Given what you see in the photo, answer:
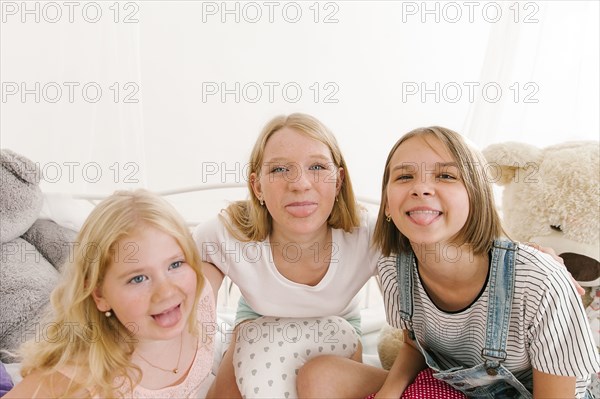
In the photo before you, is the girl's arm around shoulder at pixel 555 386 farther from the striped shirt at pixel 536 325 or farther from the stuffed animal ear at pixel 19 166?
the stuffed animal ear at pixel 19 166

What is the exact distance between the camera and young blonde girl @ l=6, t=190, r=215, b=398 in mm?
1055

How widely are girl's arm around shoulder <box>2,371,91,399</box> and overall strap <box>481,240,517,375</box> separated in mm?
725

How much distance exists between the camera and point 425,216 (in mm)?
1081

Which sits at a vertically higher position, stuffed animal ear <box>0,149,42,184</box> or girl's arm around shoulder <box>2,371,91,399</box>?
stuffed animal ear <box>0,149,42,184</box>

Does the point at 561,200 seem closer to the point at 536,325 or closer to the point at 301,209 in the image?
the point at 536,325

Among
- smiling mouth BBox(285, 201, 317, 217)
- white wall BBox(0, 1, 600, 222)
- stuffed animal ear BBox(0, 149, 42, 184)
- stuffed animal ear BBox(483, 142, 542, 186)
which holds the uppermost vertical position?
white wall BBox(0, 1, 600, 222)

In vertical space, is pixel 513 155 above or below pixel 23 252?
above

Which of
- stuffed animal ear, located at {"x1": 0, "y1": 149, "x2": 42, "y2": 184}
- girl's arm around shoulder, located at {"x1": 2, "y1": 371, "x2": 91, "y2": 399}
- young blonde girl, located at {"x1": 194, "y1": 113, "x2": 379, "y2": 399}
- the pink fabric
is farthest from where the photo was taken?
stuffed animal ear, located at {"x1": 0, "y1": 149, "x2": 42, "y2": 184}

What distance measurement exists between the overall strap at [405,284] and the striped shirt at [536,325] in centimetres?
2

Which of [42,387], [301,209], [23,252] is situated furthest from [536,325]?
[23,252]

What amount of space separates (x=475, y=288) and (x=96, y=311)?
0.71 meters

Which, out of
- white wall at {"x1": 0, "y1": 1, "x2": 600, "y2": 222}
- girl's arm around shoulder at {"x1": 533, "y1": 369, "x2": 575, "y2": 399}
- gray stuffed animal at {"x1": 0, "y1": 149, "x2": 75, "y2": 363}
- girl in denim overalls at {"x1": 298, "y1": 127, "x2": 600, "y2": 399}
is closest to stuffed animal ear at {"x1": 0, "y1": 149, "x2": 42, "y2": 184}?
gray stuffed animal at {"x1": 0, "y1": 149, "x2": 75, "y2": 363}

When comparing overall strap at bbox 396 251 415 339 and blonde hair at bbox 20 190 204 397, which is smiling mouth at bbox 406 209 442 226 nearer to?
overall strap at bbox 396 251 415 339

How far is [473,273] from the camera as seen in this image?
115cm
